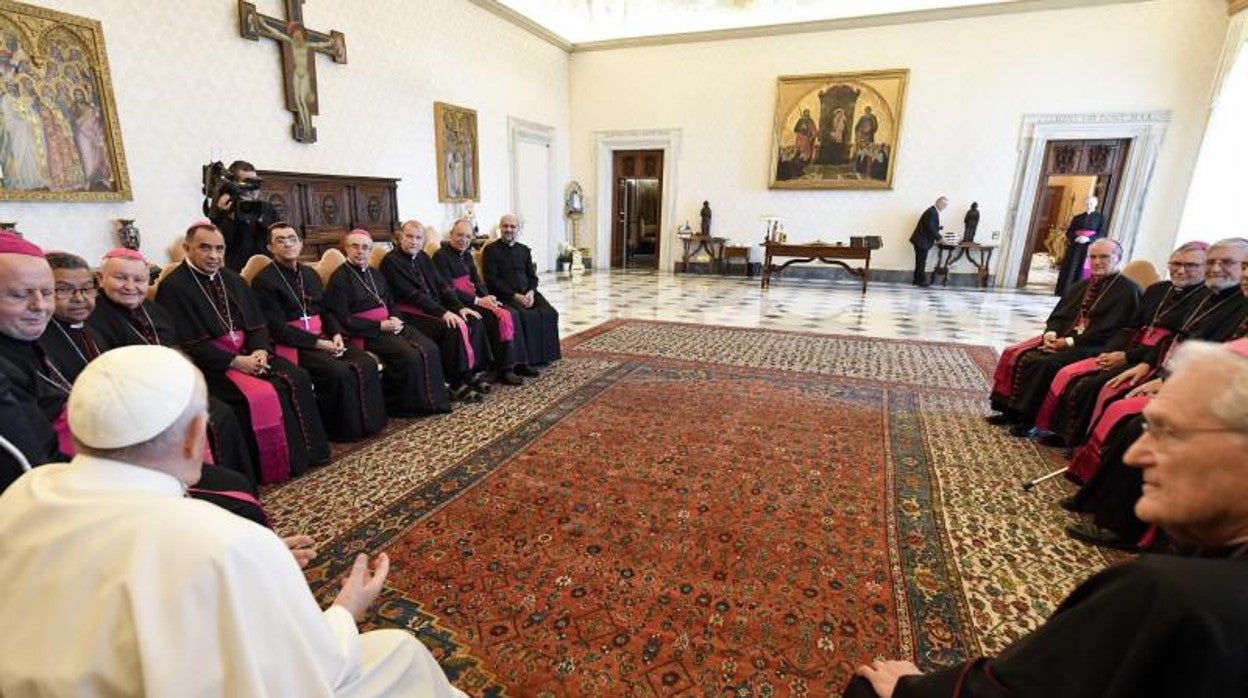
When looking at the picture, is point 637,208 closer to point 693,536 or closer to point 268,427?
point 268,427

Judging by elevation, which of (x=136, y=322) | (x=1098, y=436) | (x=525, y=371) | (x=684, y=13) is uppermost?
(x=684, y=13)

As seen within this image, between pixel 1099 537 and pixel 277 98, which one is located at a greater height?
pixel 277 98

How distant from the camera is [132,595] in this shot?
862mm

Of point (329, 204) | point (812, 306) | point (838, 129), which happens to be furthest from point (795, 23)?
point (329, 204)

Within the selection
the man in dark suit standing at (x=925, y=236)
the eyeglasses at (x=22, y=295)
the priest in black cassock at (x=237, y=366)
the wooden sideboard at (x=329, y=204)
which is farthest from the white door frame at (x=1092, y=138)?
the eyeglasses at (x=22, y=295)

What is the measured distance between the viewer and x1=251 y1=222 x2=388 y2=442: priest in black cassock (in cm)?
368

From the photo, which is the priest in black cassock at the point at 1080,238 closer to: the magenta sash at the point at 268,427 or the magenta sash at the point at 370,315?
the magenta sash at the point at 370,315

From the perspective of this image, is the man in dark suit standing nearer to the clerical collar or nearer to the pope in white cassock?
the clerical collar

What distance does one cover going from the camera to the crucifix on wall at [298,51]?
21.9ft

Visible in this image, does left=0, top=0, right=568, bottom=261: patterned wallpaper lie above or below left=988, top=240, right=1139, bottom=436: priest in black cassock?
above

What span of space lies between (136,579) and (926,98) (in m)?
13.4

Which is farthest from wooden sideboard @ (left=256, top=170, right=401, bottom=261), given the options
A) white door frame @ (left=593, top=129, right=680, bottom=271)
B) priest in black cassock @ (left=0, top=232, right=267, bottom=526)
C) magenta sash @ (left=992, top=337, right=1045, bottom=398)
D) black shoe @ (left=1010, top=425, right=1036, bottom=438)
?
black shoe @ (left=1010, top=425, right=1036, bottom=438)

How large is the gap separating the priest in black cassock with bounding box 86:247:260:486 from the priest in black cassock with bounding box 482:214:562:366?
2.69 metres

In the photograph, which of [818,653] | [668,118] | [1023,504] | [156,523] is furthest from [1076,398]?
[668,118]
